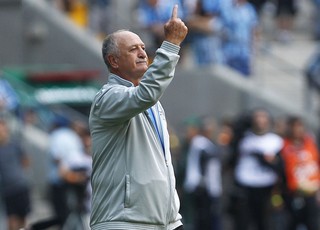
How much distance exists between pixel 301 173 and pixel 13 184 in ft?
11.9

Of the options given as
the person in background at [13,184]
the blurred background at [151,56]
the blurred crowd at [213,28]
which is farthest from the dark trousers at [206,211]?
the blurred crowd at [213,28]

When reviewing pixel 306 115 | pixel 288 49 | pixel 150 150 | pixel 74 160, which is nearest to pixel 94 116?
pixel 150 150

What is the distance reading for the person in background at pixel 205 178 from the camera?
16047 mm

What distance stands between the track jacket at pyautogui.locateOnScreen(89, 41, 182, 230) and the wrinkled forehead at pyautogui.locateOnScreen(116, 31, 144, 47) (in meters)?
0.22

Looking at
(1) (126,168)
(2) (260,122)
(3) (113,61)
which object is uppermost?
(3) (113,61)

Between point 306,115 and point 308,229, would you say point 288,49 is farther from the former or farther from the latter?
point 308,229

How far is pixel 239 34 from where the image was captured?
1988 centimetres

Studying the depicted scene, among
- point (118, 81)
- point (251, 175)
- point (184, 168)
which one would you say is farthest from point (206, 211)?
point (118, 81)

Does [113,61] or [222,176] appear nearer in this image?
[113,61]

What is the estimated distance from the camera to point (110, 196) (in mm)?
7152

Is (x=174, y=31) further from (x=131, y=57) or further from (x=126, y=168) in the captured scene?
(x=126, y=168)

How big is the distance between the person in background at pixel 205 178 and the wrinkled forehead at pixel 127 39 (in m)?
8.91

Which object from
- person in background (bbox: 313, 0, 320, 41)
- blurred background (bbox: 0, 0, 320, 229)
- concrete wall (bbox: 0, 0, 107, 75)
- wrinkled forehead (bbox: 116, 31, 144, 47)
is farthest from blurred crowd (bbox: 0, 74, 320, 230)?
wrinkled forehead (bbox: 116, 31, 144, 47)

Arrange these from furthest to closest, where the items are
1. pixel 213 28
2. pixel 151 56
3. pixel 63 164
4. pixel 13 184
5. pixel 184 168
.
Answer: pixel 213 28, pixel 151 56, pixel 184 168, pixel 63 164, pixel 13 184
